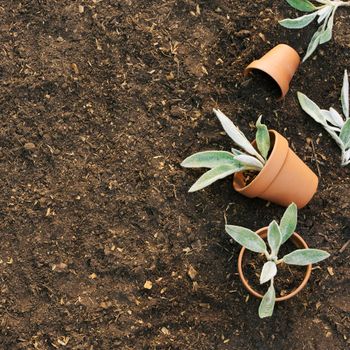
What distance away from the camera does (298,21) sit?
1937 millimetres

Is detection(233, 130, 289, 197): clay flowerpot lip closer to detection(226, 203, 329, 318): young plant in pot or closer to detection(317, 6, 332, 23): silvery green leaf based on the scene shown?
detection(226, 203, 329, 318): young plant in pot

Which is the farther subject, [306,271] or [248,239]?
Result: [306,271]

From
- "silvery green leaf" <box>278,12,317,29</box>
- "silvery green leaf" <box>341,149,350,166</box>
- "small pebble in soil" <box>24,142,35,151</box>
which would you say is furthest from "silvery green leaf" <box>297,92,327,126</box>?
"small pebble in soil" <box>24,142,35,151</box>

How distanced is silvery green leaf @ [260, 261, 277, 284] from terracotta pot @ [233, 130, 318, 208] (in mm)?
222

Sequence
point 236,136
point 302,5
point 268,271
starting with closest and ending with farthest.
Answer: point 268,271 → point 236,136 → point 302,5

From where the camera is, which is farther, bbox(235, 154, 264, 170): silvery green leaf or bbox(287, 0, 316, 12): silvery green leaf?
bbox(287, 0, 316, 12): silvery green leaf

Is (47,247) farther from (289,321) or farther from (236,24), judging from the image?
(236,24)

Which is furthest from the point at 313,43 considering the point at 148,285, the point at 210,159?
the point at 148,285

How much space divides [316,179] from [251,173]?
213mm

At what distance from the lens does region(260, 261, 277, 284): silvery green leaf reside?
5.64 feet

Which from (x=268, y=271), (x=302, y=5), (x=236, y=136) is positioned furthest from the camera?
(x=302, y=5)

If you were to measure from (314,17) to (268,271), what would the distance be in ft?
2.87

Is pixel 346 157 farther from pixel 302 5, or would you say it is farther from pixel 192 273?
pixel 192 273

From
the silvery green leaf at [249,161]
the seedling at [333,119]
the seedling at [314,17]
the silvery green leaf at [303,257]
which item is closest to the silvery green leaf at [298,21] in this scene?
the seedling at [314,17]
